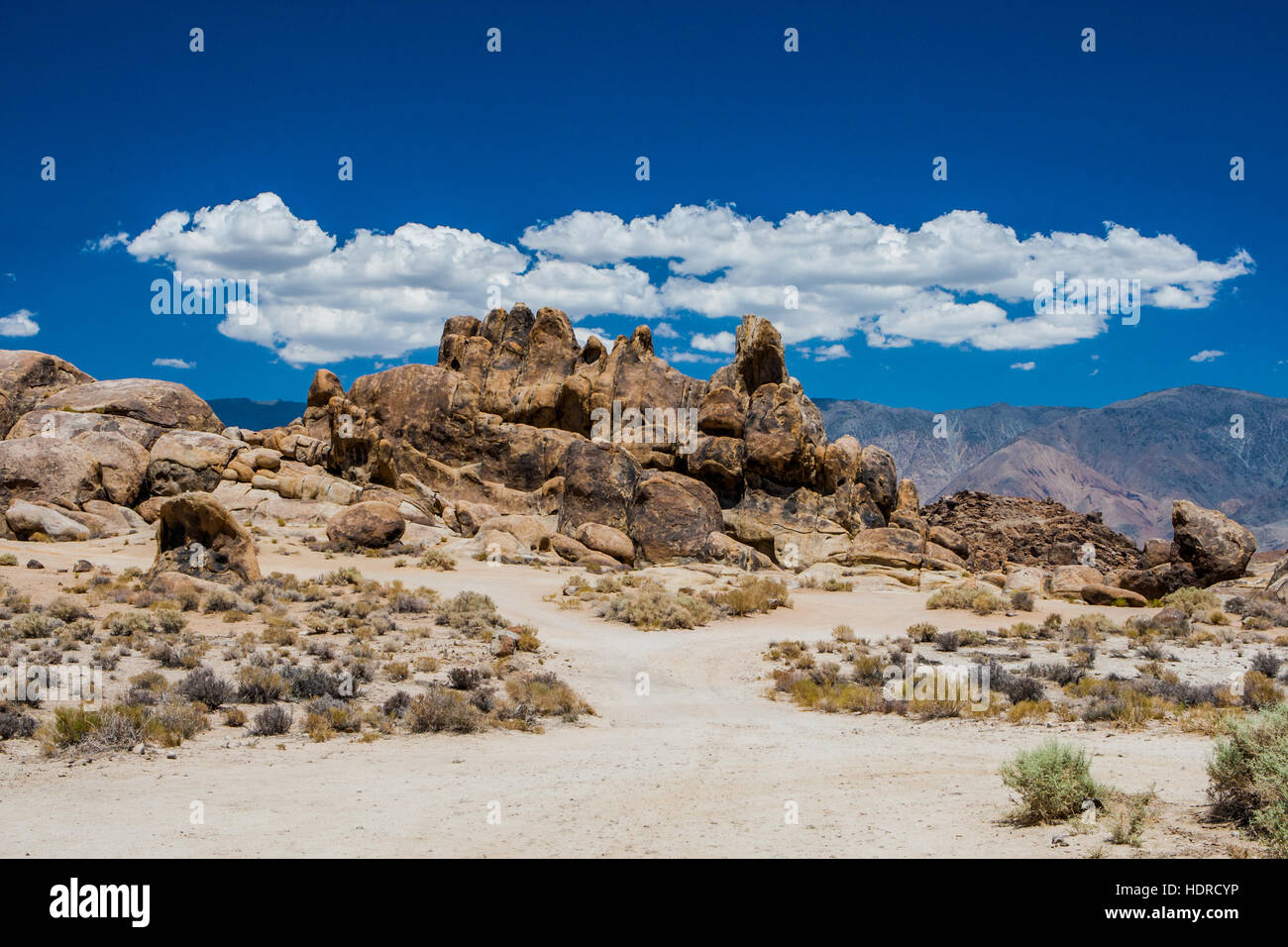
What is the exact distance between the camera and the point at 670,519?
34.8m

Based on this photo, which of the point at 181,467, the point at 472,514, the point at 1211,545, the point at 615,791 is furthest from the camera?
the point at 472,514

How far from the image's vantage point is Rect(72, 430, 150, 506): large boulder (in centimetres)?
3994

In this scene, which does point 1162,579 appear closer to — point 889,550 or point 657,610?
point 889,550

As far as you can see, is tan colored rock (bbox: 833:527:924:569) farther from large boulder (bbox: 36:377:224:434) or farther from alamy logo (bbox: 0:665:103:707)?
large boulder (bbox: 36:377:224:434)

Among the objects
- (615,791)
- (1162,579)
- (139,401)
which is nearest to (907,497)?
(1162,579)

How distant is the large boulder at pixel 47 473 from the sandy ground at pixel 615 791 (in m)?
30.3

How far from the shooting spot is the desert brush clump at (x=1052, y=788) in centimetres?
792

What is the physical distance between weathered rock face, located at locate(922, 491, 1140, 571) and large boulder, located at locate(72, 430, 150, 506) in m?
44.5

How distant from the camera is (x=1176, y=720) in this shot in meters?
13.0

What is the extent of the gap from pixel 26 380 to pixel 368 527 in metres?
24.2

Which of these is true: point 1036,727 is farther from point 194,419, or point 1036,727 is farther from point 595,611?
point 194,419
